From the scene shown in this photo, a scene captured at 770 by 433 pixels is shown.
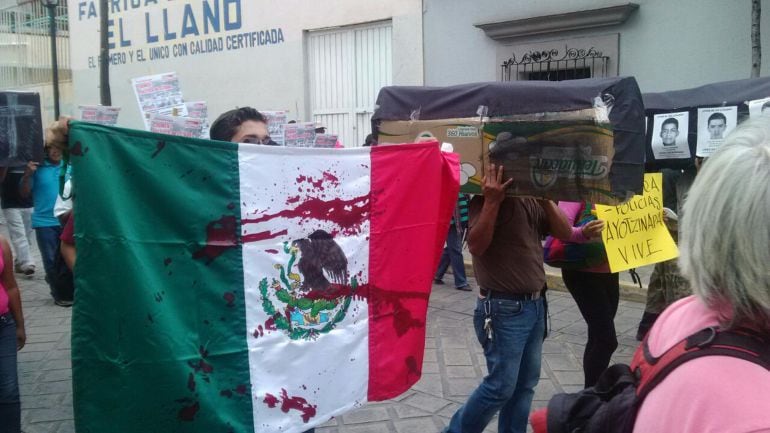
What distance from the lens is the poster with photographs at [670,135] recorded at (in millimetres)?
4871

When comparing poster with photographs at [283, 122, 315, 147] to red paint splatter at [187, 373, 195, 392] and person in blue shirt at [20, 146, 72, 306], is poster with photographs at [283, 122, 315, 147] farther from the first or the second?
red paint splatter at [187, 373, 195, 392]

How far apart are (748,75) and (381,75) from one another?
223 inches

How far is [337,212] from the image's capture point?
2.81 meters

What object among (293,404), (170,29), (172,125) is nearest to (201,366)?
(293,404)

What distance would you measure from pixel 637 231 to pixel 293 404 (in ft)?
8.65

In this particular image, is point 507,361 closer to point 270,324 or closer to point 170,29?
point 270,324

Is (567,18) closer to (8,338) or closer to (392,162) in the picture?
(392,162)

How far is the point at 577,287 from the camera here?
158 inches

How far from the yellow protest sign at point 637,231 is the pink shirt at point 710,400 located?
9.14 feet

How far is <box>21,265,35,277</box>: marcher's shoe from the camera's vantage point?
862 cm

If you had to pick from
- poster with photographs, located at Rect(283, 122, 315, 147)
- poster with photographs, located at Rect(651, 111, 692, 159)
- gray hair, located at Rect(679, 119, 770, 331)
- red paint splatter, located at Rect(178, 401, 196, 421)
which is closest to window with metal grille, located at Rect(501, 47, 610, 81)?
poster with photographs, located at Rect(651, 111, 692, 159)

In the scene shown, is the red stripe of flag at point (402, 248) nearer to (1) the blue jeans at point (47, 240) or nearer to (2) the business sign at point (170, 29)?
(1) the blue jeans at point (47, 240)

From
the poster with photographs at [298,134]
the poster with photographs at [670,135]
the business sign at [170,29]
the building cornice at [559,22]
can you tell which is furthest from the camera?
the business sign at [170,29]

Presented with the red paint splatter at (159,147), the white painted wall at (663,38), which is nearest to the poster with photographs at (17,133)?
the red paint splatter at (159,147)
